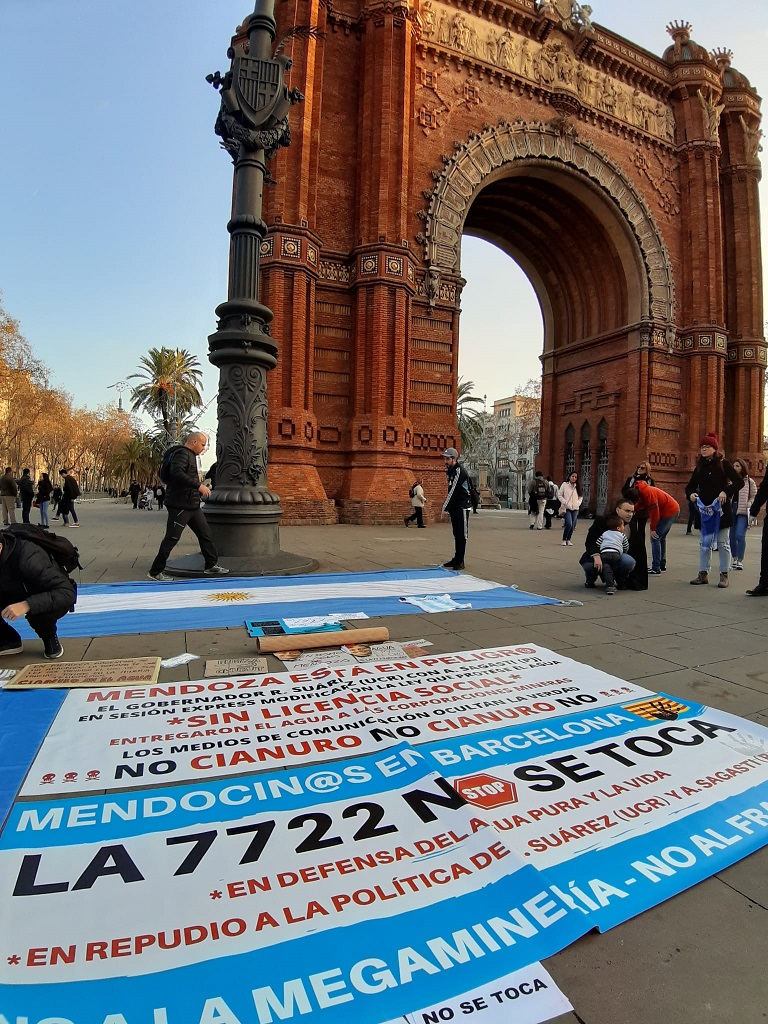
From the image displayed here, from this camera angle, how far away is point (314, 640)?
4.26 metres

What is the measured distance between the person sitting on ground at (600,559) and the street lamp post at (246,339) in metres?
3.78

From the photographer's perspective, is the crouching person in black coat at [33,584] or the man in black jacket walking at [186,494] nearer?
the crouching person in black coat at [33,584]

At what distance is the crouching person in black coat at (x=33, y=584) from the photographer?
12.6ft

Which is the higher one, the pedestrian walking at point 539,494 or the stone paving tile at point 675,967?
the pedestrian walking at point 539,494

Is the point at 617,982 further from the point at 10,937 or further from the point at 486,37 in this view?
the point at 486,37

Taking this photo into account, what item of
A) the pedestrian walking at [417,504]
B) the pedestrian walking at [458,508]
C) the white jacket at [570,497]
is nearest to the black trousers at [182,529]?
the pedestrian walking at [458,508]

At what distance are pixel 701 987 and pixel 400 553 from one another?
9013 millimetres

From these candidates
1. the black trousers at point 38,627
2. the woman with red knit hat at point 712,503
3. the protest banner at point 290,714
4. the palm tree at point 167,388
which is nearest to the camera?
the protest banner at point 290,714

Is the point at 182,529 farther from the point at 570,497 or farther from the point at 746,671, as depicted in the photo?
the point at 570,497

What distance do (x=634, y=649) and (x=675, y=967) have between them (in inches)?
128

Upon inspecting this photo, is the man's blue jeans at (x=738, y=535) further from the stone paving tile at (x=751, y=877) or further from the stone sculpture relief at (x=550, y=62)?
the stone sculpture relief at (x=550, y=62)

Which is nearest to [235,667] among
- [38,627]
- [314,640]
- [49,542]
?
[314,640]

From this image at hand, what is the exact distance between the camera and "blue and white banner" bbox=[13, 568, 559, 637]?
514 cm

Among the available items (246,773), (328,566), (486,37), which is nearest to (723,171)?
(486,37)
